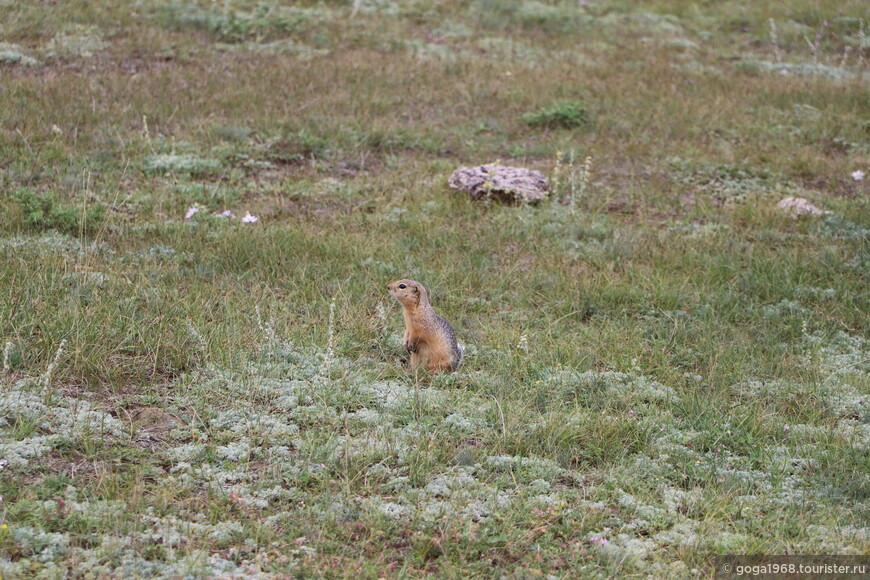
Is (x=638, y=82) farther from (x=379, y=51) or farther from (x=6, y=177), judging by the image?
(x=6, y=177)

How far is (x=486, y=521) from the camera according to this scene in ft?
15.1

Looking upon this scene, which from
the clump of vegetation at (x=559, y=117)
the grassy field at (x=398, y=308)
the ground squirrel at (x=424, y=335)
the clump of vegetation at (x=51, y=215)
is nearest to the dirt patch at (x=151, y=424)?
the grassy field at (x=398, y=308)

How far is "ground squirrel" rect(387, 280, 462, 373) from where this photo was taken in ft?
20.9

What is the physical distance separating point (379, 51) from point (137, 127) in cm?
587

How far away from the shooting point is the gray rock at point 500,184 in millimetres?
10250

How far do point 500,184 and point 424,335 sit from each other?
430 cm

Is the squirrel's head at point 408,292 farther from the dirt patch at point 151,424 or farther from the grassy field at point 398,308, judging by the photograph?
the dirt patch at point 151,424

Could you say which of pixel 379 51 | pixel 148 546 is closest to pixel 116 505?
pixel 148 546

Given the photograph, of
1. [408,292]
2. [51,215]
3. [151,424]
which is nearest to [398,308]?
[408,292]

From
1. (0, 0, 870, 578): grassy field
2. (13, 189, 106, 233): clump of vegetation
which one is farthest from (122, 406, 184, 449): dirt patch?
(13, 189, 106, 233): clump of vegetation

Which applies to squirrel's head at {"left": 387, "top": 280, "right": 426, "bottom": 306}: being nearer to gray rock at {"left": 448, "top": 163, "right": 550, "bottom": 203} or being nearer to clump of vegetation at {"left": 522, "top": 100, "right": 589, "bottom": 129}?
gray rock at {"left": 448, "top": 163, "right": 550, "bottom": 203}

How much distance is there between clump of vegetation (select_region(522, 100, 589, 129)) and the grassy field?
0.07 m

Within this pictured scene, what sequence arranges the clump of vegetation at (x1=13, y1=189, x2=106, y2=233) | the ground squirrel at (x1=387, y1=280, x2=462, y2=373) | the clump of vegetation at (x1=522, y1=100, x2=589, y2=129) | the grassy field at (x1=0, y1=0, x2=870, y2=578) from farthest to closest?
the clump of vegetation at (x1=522, y1=100, x2=589, y2=129) → the clump of vegetation at (x1=13, y1=189, x2=106, y2=233) → the ground squirrel at (x1=387, y1=280, x2=462, y2=373) → the grassy field at (x1=0, y1=0, x2=870, y2=578)

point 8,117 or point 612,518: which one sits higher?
point 8,117
